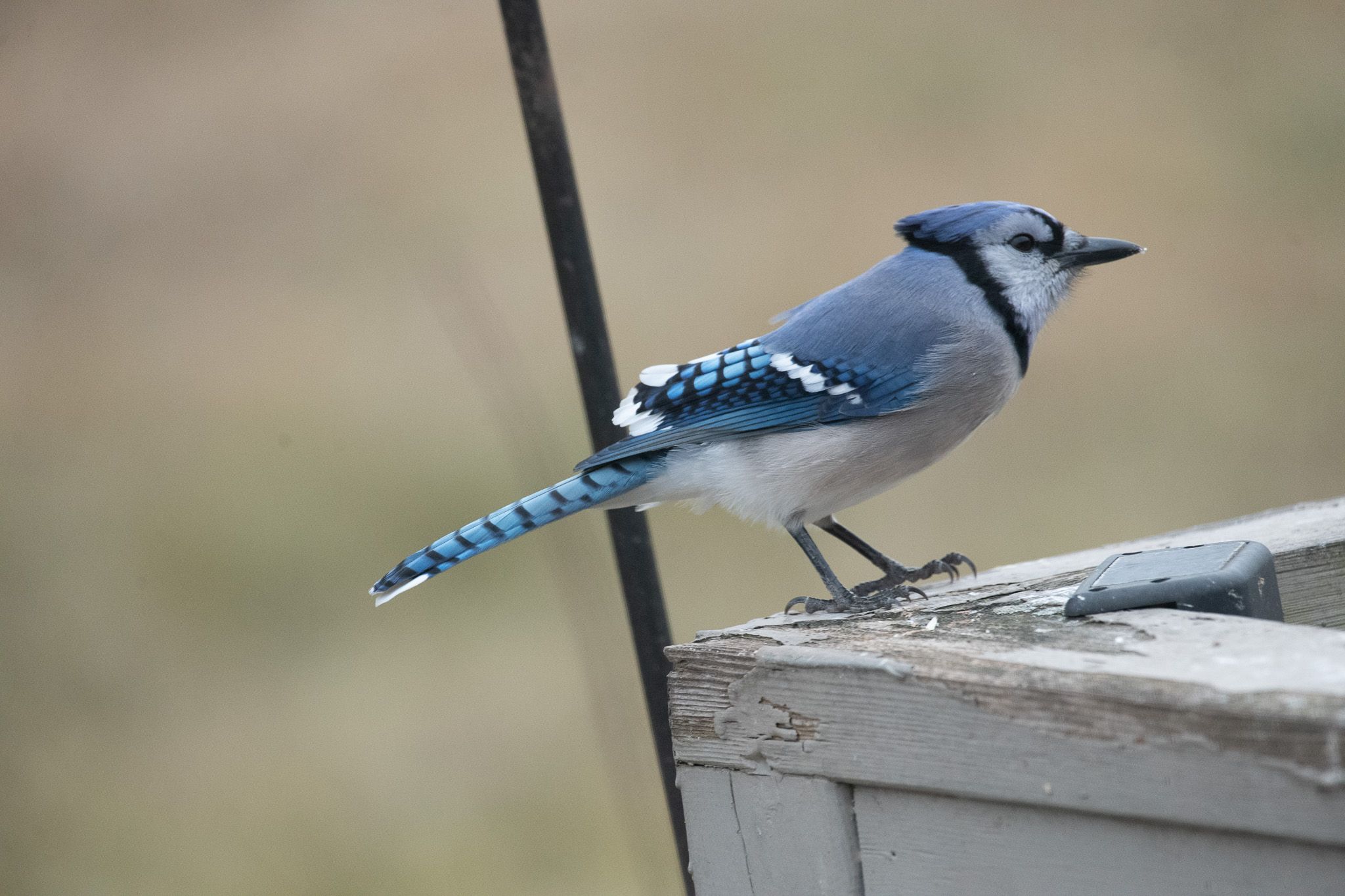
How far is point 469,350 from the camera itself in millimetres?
2725

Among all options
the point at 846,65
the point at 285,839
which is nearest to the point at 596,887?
the point at 285,839

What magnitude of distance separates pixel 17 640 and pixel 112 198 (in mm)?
1096

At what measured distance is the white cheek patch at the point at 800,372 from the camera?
1888mm

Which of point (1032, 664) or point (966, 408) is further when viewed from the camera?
point (966, 408)

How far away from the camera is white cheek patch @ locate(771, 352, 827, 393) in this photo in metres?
1.89

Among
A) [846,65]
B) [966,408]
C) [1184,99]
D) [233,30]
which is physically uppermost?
[233,30]

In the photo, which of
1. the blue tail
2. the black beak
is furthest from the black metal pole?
the black beak

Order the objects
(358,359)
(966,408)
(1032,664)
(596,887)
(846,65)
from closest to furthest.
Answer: (1032,664), (966,408), (596,887), (358,359), (846,65)

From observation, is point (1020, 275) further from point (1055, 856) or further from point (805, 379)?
point (1055, 856)

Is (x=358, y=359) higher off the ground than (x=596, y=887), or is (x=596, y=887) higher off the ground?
(x=358, y=359)

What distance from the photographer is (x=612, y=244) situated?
3.90 metres

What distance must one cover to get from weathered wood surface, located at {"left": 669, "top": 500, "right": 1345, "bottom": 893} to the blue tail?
43cm

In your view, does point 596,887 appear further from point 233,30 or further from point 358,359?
point 233,30

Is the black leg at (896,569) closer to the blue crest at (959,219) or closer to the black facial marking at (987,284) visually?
the black facial marking at (987,284)
